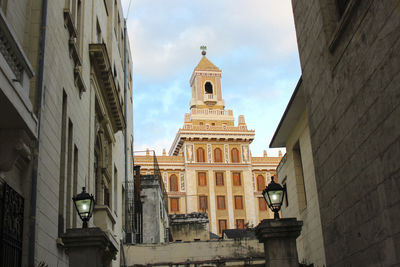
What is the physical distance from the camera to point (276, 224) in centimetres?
1090

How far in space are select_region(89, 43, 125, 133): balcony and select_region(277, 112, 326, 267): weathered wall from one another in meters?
8.02

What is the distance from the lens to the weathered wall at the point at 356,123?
304 inches

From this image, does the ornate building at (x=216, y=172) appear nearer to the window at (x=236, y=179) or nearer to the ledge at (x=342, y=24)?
the window at (x=236, y=179)

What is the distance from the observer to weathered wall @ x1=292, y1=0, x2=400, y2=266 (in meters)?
7.71

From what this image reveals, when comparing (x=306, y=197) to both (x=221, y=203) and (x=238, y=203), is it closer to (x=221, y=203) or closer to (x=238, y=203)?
(x=221, y=203)

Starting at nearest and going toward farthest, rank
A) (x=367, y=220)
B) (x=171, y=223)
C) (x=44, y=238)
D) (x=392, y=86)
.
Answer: (x=392, y=86) < (x=367, y=220) < (x=44, y=238) < (x=171, y=223)

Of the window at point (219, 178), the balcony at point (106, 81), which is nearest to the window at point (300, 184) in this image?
the balcony at point (106, 81)

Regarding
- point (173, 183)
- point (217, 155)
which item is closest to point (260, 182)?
point (217, 155)

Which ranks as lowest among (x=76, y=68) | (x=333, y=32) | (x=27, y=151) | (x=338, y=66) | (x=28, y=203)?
(x=28, y=203)

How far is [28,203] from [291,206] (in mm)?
15349

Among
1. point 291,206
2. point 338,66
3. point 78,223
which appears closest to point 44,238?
point 78,223

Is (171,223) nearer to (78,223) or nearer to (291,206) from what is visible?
(291,206)

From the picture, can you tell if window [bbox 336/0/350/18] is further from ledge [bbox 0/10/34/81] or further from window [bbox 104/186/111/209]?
window [bbox 104/186/111/209]

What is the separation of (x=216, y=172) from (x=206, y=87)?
14.0 meters
